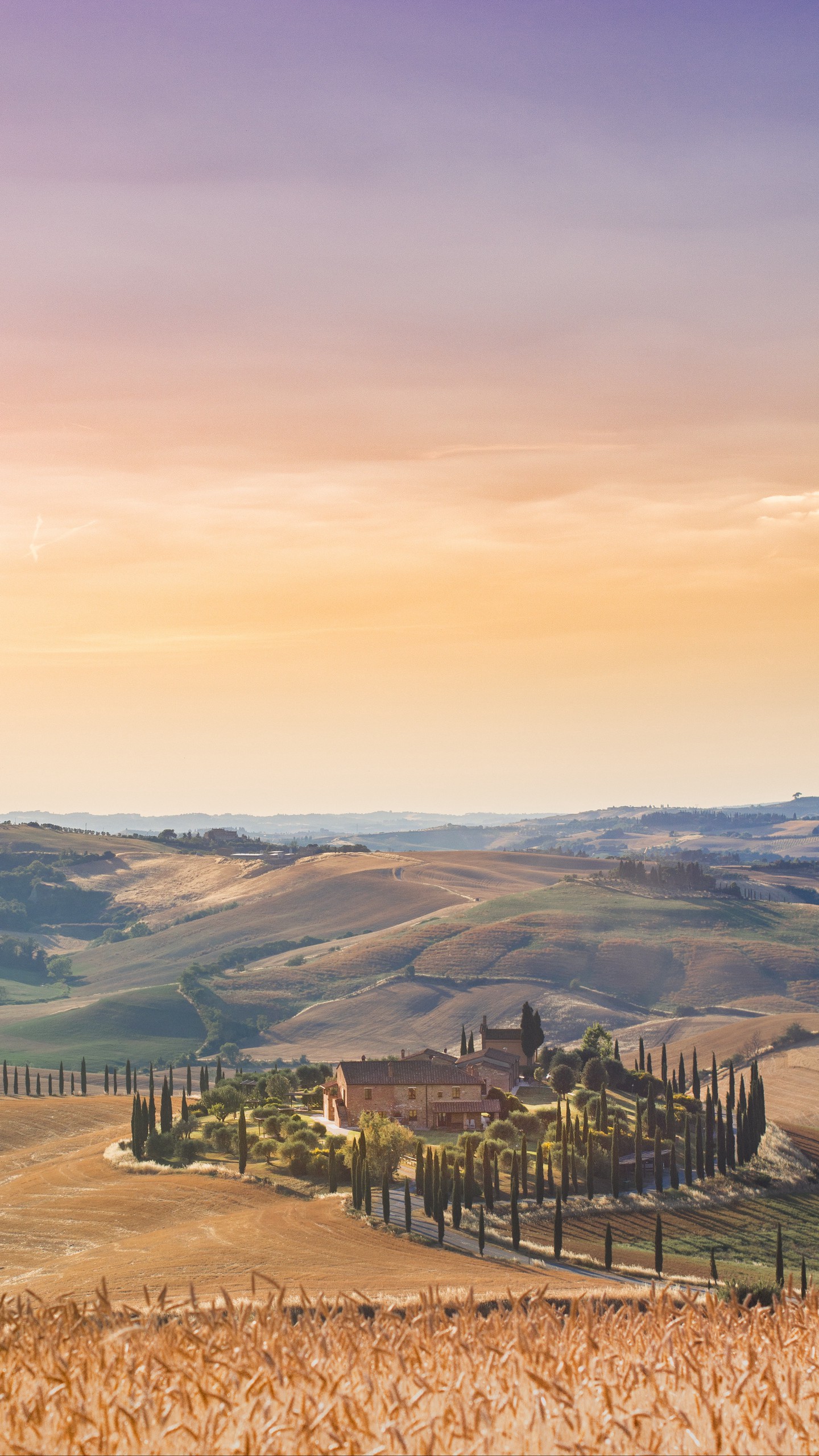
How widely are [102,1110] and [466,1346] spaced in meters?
116

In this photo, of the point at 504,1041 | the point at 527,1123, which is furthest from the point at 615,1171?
the point at 504,1041

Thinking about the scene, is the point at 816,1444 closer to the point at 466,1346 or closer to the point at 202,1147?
the point at 466,1346

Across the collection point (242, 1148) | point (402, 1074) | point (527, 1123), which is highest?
point (242, 1148)

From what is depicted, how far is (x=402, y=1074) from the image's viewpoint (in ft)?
326

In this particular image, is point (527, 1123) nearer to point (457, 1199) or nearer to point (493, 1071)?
point (493, 1071)

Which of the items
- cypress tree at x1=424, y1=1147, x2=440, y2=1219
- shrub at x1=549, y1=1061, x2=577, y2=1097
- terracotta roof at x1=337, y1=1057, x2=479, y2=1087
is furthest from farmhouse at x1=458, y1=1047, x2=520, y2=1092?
cypress tree at x1=424, y1=1147, x2=440, y2=1219

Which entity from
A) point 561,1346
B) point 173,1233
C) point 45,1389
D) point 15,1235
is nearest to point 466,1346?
point 561,1346

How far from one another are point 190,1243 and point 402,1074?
4537 cm

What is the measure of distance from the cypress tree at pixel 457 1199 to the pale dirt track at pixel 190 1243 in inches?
229

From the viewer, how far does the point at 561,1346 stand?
1105cm

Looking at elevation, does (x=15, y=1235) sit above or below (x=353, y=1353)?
below

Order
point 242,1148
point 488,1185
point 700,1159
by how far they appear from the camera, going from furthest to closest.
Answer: point 700,1159 → point 242,1148 → point 488,1185

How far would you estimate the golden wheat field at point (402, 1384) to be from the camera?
917 centimetres

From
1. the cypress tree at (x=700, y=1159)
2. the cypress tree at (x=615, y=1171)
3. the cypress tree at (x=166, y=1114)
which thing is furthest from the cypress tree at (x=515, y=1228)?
the cypress tree at (x=166, y=1114)
